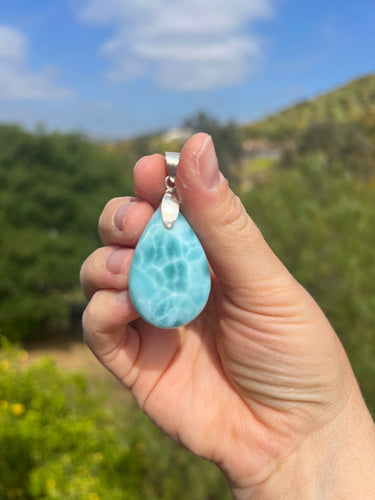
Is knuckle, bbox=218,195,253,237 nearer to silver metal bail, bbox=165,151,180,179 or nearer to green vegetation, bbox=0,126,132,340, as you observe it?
silver metal bail, bbox=165,151,180,179

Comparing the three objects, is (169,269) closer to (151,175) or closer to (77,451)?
(151,175)

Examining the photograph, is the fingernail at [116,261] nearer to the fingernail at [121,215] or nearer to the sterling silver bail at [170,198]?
the fingernail at [121,215]

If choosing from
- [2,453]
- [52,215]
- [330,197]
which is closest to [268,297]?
[2,453]

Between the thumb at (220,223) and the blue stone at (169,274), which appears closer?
the thumb at (220,223)

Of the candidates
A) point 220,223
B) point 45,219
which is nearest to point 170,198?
point 220,223

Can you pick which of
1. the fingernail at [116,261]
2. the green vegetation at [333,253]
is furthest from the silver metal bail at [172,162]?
the green vegetation at [333,253]

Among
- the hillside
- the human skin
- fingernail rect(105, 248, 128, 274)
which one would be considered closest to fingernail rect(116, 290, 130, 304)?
the human skin
